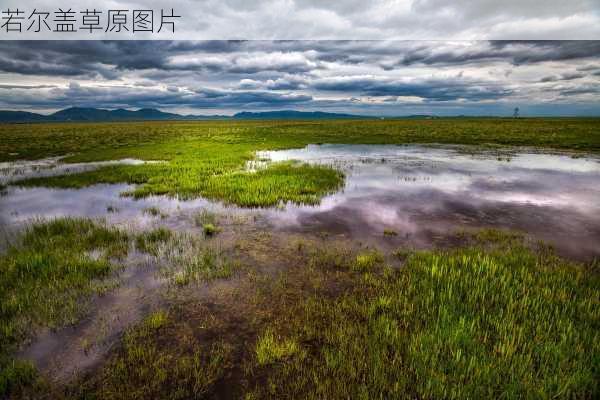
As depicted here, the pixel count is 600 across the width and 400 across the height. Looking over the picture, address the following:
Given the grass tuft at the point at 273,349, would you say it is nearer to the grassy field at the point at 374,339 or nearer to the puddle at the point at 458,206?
the grassy field at the point at 374,339

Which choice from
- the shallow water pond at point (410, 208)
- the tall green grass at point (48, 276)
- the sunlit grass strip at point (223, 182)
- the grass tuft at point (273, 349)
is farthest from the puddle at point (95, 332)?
the sunlit grass strip at point (223, 182)

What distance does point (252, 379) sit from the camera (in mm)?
3938

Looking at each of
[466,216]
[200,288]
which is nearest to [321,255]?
[200,288]

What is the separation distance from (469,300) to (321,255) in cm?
340

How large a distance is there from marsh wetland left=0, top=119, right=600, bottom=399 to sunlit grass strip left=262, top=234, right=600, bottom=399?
0.09 ft

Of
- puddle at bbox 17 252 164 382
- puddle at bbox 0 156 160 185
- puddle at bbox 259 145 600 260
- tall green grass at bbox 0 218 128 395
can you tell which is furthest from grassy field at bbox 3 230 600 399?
puddle at bbox 0 156 160 185

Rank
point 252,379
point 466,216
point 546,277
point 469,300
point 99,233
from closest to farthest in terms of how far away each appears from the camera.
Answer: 1. point 252,379
2. point 469,300
3. point 546,277
4. point 99,233
5. point 466,216

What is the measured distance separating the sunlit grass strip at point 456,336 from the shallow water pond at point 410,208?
97.1 inches

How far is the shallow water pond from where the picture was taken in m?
9.35

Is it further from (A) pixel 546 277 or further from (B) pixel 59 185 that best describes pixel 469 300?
(B) pixel 59 185

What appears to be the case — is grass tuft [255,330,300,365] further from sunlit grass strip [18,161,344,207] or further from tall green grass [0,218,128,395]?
sunlit grass strip [18,161,344,207]

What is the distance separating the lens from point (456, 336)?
4.42 m

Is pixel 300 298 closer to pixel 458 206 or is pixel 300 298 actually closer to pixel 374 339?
pixel 374 339

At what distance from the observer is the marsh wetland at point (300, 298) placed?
12.6ft
